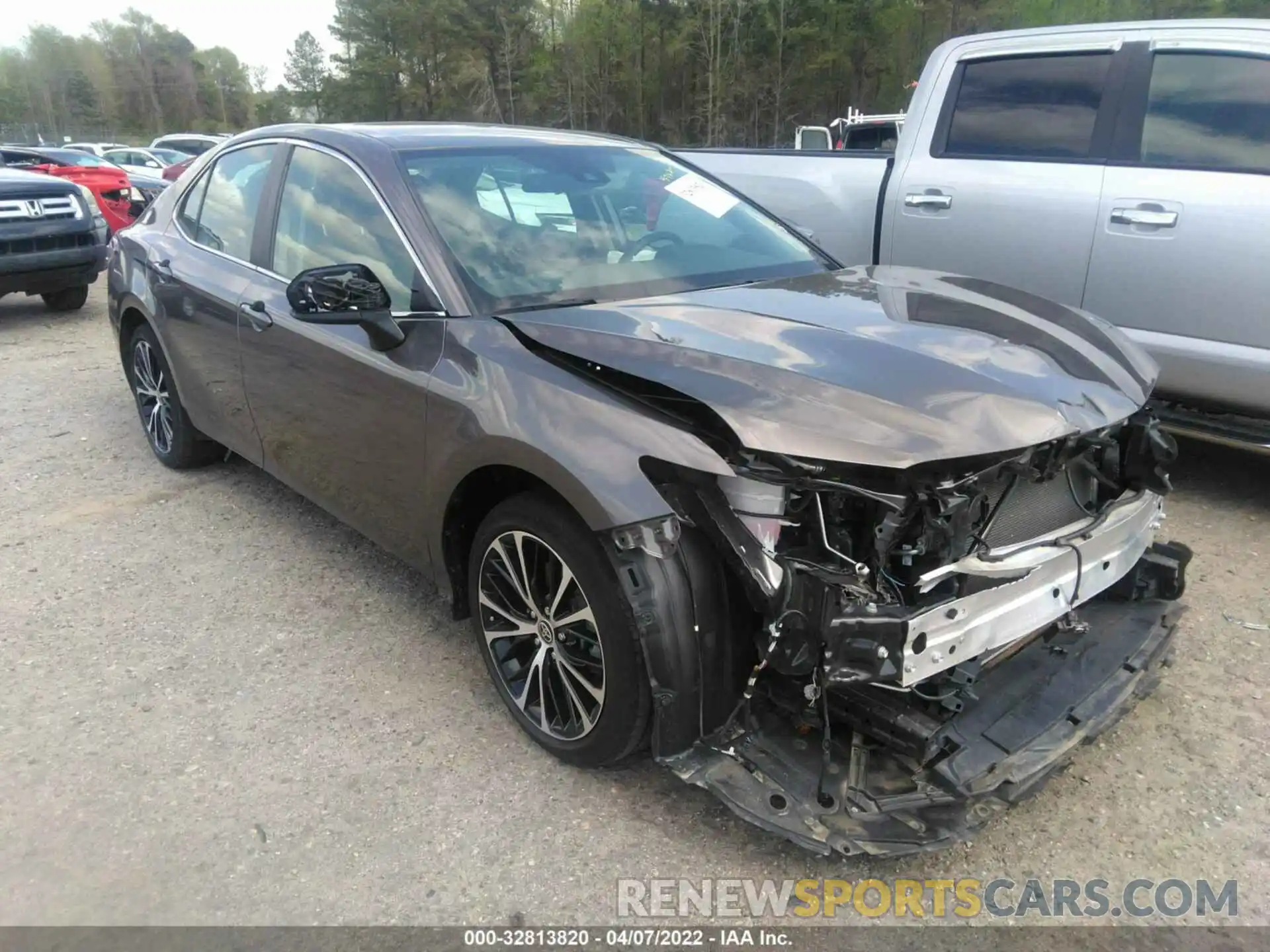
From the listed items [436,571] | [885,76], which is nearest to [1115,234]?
[436,571]

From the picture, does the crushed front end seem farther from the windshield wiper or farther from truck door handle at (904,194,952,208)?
truck door handle at (904,194,952,208)

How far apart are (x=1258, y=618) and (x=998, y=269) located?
7.08 ft

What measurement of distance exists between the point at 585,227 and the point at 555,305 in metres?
0.52

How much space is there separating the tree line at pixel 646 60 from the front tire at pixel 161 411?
24184mm

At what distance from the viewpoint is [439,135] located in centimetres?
355

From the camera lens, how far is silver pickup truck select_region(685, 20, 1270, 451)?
4.18 metres

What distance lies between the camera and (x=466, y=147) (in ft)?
11.2

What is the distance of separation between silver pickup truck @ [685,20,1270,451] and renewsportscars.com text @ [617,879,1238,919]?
2466 millimetres

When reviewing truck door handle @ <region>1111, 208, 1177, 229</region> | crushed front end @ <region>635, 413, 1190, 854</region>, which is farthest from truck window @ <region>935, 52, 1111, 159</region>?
crushed front end @ <region>635, 413, 1190, 854</region>

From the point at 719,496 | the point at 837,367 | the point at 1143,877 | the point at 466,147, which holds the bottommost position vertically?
the point at 1143,877

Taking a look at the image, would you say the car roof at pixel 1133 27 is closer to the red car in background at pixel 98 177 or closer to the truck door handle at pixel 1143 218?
the truck door handle at pixel 1143 218

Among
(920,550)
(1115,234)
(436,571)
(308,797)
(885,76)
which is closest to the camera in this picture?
(920,550)

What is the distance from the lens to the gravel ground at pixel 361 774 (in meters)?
2.42

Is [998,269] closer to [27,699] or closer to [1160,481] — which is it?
[1160,481]
